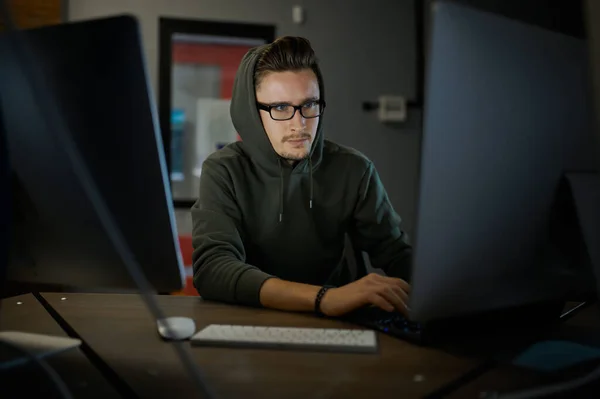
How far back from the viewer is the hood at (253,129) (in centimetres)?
145

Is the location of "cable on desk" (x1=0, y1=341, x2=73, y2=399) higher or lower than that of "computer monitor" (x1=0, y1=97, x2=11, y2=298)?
lower

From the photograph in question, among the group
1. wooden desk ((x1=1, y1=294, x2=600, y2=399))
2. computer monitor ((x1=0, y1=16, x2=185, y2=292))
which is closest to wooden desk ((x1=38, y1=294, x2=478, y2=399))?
wooden desk ((x1=1, y1=294, x2=600, y2=399))

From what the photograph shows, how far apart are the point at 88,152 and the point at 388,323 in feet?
1.82

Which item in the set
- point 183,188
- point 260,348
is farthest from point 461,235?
point 183,188

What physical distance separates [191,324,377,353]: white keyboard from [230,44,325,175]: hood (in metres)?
0.67

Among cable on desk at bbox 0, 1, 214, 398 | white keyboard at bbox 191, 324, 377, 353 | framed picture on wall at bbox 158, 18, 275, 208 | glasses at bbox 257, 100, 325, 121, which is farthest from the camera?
framed picture on wall at bbox 158, 18, 275, 208

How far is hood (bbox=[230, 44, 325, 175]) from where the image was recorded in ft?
4.74

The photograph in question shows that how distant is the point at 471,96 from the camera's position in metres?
0.61

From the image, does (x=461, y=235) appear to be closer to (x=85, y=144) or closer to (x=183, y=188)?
(x=85, y=144)

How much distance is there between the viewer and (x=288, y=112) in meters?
1.45

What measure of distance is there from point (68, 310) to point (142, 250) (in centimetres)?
46

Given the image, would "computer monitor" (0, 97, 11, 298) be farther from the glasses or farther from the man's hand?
the glasses

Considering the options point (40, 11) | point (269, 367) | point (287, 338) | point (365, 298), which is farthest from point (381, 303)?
point (40, 11)

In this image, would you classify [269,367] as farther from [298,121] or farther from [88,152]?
[298,121]
